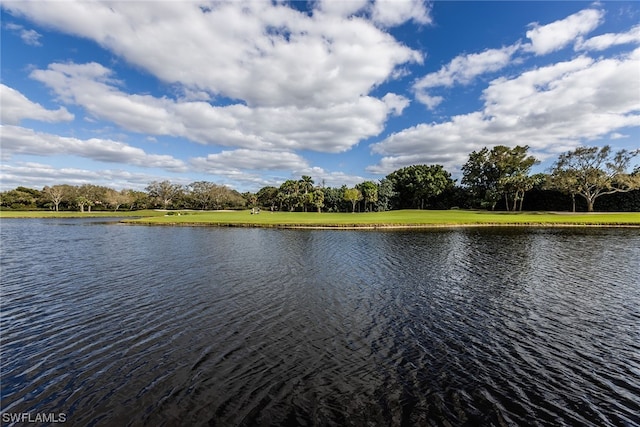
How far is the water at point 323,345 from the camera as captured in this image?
789 centimetres

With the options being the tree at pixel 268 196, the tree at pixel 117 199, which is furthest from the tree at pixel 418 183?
the tree at pixel 117 199

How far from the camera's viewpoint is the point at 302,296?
1683 centimetres

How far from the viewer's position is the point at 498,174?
310 feet

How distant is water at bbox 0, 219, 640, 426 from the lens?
7888 mm

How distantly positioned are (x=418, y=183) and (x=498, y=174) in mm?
24280

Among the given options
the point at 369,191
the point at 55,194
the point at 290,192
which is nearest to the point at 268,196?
the point at 290,192

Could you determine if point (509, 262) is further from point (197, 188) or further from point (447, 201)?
point (197, 188)

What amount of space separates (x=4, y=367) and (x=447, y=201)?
114m

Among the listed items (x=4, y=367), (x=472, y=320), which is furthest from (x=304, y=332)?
(x=4, y=367)

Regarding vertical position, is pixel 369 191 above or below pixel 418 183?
below

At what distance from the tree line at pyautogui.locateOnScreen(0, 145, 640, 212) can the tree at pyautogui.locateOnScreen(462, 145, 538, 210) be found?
9.8 inches

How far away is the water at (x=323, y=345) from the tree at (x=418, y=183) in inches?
3291

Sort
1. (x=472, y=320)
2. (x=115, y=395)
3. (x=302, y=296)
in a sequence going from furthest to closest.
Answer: (x=302, y=296), (x=472, y=320), (x=115, y=395)

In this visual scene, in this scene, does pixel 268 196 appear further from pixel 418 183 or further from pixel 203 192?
pixel 418 183
